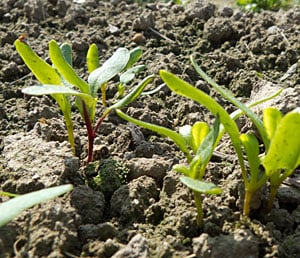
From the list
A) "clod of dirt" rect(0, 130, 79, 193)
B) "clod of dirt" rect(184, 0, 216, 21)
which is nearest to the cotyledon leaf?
"clod of dirt" rect(0, 130, 79, 193)

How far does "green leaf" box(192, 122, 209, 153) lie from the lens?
1.50 meters

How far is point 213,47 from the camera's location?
2727 millimetres

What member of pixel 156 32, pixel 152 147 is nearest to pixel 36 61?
pixel 152 147

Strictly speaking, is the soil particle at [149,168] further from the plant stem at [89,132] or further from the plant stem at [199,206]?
the plant stem at [199,206]

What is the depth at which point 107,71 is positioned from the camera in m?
1.72

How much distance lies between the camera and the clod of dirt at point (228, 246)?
1367 millimetres

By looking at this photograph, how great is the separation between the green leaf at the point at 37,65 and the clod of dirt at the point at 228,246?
72 cm

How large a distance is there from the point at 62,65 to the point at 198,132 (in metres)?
0.49

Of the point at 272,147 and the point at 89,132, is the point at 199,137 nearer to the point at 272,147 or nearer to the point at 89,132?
the point at 272,147

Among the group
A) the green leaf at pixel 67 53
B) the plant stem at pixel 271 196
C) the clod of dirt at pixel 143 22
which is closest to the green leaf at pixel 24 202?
the plant stem at pixel 271 196

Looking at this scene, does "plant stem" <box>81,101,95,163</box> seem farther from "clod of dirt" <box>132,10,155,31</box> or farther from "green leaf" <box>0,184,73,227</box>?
"clod of dirt" <box>132,10,155,31</box>

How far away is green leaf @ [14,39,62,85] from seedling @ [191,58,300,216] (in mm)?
559

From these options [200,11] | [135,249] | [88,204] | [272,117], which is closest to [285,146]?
[272,117]

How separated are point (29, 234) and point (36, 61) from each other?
56 centimetres
